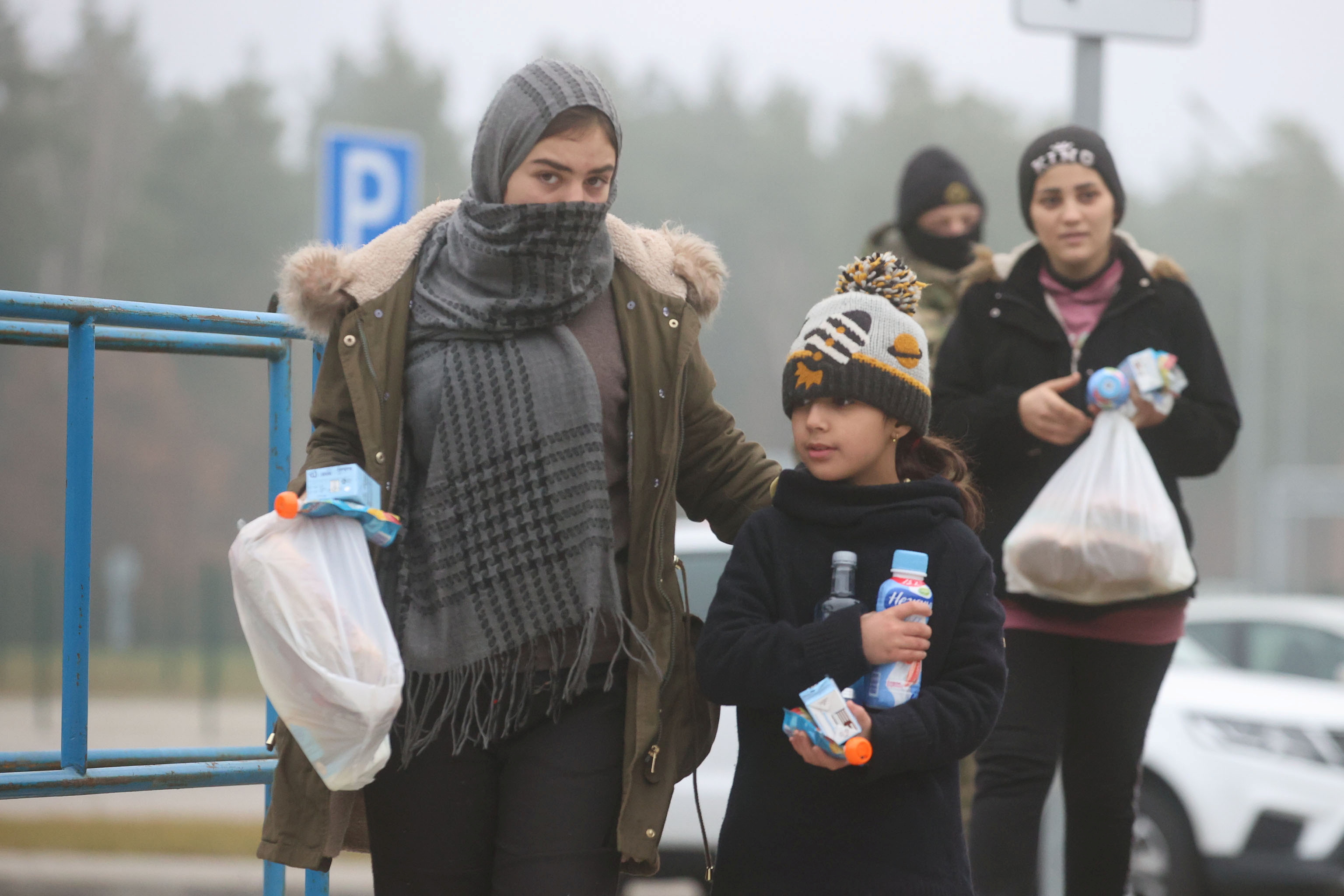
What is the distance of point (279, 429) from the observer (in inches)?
138

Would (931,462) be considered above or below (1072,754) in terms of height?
above

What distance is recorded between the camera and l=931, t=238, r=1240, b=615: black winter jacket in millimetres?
3547

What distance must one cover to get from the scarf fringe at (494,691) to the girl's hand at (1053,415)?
1.35m

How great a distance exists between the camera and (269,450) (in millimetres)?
3559

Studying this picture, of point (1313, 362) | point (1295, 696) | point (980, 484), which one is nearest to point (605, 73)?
point (1313, 362)

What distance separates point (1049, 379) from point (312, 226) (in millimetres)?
33485

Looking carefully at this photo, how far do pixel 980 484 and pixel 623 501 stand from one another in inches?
→ 54.2

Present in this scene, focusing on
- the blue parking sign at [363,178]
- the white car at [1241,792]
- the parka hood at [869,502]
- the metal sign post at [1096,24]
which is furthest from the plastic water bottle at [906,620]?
the blue parking sign at [363,178]

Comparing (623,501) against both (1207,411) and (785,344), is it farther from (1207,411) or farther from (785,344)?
(785,344)

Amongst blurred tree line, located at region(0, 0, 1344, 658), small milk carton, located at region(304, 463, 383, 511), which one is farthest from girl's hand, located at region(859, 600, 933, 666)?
blurred tree line, located at region(0, 0, 1344, 658)

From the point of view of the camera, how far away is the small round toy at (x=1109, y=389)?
342cm

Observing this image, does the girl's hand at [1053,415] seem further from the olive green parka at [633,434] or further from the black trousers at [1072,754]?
the olive green parka at [633,434]

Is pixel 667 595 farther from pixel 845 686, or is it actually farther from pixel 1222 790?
pixel 1222 790

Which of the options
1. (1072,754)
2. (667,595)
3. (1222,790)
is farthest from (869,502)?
(1222,790)
